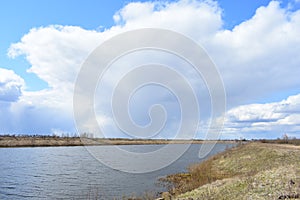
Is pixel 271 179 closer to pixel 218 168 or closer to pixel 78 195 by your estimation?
pixel 78 195

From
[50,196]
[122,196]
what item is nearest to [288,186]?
[122,196]

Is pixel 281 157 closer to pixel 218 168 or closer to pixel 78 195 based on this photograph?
pixel 218 168

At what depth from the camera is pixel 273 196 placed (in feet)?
45.1

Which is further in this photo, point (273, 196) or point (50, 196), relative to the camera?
point (50, 196)

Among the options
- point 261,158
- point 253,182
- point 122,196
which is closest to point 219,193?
point 253,182

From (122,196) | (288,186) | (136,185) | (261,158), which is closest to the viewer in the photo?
(288,186)

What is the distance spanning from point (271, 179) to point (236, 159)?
73.5 feet

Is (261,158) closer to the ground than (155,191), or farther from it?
farther from it

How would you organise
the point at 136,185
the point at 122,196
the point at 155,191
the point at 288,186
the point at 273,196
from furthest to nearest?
the point at 136,185, the point at 155,191, the point at 122,196, the point at 288,186, the point at 273,196

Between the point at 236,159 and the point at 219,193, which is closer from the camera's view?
the point at 219,193

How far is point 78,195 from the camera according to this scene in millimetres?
24688

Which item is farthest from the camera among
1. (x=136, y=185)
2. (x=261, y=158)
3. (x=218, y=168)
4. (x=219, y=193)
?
(x=218, y=168)

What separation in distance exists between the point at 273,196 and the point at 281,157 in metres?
19.4

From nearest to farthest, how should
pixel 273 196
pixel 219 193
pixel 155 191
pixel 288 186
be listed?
1. pixel 273 196
2. pixel 288 186
3. pixel 219 193
4. pixel 155 191
